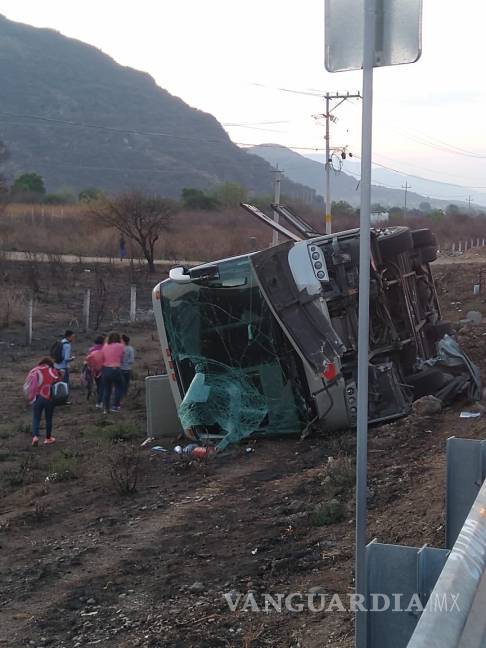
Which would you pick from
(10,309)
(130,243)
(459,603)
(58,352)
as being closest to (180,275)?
(58,352)

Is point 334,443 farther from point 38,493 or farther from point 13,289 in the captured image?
point 13,289

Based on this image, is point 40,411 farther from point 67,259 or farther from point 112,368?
point 67,259

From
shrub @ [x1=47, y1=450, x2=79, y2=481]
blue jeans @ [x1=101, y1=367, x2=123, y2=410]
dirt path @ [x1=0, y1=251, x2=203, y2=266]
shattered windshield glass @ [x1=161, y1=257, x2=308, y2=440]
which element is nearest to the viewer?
shrub @ [x1=47, y1=450, x2=79, y2=481]

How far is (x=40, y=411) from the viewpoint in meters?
11.4

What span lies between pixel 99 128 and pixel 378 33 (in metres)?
127

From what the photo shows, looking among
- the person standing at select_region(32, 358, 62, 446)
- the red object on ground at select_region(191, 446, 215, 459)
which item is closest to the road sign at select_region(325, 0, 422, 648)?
the red object on ground at select_region(191, 446, 215, 459)

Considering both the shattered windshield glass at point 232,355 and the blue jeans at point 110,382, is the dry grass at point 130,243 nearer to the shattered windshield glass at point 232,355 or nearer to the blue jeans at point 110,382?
the blue jeans at point 110,382

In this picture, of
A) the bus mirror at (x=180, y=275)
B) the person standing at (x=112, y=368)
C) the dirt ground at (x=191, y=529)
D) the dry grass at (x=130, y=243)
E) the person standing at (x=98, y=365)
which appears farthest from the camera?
the dry grass at (x=130, y=243)

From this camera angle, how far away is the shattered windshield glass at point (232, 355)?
9.92m

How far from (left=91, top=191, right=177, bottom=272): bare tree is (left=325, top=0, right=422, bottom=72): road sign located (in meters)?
31.3

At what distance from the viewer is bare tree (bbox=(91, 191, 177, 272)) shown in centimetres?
3600

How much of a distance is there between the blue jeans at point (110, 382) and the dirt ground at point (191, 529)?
123 centimetres

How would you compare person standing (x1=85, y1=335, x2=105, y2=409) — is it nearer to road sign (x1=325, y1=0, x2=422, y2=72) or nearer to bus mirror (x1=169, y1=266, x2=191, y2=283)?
bus mirror (x1=169, y1=266, x2=191, y2=283)
